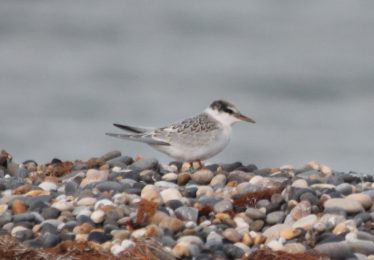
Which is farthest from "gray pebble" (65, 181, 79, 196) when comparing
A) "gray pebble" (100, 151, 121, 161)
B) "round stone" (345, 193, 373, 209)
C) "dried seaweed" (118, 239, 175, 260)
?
"round stone" (345, 193, 373, 209)

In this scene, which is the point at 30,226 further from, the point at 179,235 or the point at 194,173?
the point at 194,173

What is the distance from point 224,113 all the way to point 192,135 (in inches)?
23.9

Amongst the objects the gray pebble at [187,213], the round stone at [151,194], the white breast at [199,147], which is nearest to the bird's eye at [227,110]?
the white breast at [199,147]

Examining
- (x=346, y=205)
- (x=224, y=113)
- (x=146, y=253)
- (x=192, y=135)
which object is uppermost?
(x=224, y=113)

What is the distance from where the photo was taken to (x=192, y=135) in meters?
12.6

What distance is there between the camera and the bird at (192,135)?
12.4 meters

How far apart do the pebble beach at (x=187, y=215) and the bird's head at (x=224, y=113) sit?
1.65 meters

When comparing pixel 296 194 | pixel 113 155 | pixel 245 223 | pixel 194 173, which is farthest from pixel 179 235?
pixel 113 155

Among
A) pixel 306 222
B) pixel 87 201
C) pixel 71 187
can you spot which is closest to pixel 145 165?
pixel 71 187

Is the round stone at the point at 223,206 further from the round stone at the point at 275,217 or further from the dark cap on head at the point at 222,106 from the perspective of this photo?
the dark cap on head at the point at 222,106

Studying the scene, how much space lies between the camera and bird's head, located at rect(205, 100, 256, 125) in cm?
1298

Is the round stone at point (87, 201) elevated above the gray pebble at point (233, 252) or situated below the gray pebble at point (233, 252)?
above

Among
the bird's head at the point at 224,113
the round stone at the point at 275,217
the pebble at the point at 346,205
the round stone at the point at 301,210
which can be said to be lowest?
the round stone at the point at 275,217

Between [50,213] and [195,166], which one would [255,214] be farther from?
[195,166]
